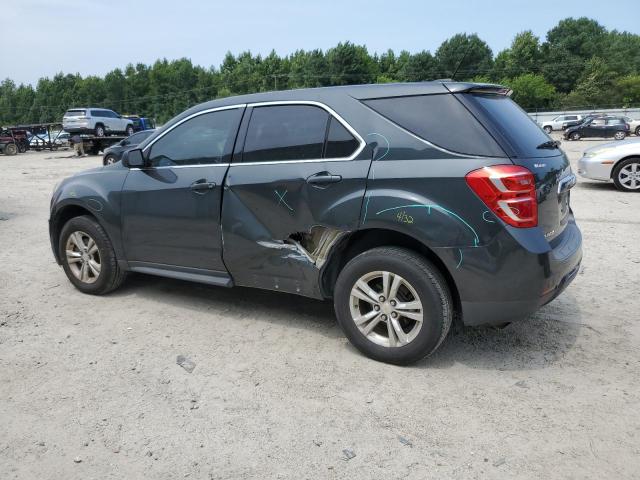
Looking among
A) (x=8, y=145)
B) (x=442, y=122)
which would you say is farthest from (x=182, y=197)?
(x=8, y=145)

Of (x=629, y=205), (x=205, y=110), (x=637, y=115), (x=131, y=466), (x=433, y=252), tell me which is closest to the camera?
(x=131, y=466)

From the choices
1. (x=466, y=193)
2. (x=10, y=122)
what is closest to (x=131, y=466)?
(x=466, y=193)

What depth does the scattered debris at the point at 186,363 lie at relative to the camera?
3.57 metres

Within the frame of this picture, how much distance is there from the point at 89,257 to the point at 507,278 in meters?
3.74

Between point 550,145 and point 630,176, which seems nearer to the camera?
point 550,145

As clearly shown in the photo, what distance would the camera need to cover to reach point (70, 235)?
5.01 m

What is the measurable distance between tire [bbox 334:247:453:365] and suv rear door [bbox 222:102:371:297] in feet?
0.94

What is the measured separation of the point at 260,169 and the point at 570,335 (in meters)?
2.62

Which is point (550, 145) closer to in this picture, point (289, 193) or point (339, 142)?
point (339, 142)

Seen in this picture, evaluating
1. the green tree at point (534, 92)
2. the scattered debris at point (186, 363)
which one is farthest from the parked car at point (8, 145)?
the green tree at point (534, 92)

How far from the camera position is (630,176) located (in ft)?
34.8

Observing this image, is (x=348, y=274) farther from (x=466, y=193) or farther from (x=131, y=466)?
(x=131, y=466)

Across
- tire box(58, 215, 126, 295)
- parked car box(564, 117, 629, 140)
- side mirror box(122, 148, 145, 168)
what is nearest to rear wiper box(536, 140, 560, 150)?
side mirror box(122, 148, 145, 168)

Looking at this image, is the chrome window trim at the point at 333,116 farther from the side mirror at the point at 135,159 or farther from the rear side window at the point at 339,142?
the side mirror at the point at 135,159
